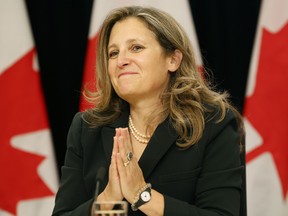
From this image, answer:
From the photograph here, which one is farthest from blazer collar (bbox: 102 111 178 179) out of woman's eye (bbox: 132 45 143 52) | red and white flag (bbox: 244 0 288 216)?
red and white flag (bbox: 244 0 288 216)

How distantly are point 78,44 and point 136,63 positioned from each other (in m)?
1.00

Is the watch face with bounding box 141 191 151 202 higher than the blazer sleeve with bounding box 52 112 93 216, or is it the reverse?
the blazer sleeve with bounding box 52 112 93 216

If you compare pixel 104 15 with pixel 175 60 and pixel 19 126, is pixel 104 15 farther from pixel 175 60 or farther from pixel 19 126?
pixel 175 60

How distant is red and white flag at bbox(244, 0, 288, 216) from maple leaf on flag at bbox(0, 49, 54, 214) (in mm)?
1144

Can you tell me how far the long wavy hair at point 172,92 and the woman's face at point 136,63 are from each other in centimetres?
3

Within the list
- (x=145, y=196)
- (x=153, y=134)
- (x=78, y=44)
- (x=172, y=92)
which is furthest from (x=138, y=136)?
(x=78, y=44)

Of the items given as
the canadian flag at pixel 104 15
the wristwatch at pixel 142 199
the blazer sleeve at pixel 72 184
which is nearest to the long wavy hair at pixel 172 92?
the blazer sleeve at pixel 72 184

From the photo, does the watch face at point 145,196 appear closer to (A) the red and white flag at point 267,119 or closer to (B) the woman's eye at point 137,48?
(B) the woman's eye at point 137,48

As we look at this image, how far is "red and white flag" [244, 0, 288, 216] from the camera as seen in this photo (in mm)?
2676

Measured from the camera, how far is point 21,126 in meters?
2.63

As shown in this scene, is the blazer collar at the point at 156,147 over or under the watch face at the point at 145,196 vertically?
over

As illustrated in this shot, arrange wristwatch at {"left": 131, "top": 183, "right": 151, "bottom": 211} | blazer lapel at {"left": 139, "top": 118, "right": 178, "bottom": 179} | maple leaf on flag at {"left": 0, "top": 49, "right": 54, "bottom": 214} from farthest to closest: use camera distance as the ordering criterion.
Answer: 1. maple leaf on flag at {"left": 0, "top": 49, "right": 54, "bottom": 214}
2. blazer lapel at {"left": 139, "top": 118, "right": 178, "bottom": 179}
3. wristwatch at {"left": 131, "top": 183, "right": 151, "bottom": 211}

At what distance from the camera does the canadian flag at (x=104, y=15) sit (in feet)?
8.63

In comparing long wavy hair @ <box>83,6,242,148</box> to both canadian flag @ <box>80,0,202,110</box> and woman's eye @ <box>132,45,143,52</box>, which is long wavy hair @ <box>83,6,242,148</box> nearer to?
woman's eye @ <box>132,45,143,52</box>
